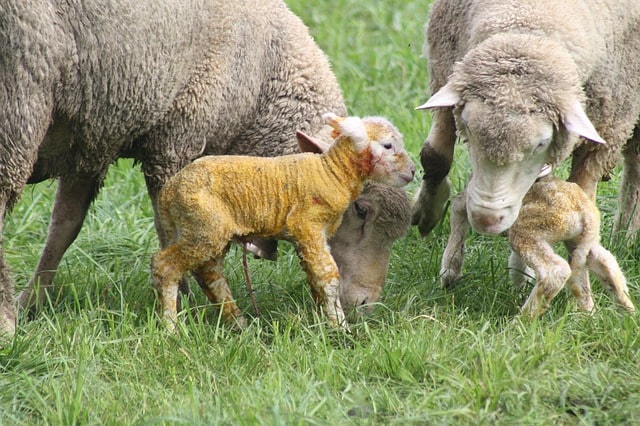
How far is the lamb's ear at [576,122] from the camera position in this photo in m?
4.40

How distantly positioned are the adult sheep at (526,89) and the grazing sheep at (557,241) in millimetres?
177

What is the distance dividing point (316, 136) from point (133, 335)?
4.25 feet

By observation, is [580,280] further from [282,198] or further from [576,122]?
[282,198]

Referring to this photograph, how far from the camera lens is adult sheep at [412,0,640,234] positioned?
14.4ft

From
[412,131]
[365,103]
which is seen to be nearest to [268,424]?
[412,131]

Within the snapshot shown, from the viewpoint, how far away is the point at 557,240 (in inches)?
188

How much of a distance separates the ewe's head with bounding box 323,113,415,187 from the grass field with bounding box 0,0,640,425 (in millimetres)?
602

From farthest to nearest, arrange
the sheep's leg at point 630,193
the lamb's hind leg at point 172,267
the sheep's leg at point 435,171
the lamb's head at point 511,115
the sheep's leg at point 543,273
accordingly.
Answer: the sheep's leg at point 630,193, the sheep's leg at point 435,171, the lamb's hind leg at point 172,267, the sheep's leg at point 543,273, the lamb's head at point 511,115

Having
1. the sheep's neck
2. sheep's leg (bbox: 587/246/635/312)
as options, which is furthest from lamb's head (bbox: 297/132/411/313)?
sheep's leg (bbox: 587/246/635/312)

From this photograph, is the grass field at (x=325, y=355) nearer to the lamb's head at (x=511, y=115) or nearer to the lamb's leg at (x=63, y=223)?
the lamb's leg at (x=63, y=223)

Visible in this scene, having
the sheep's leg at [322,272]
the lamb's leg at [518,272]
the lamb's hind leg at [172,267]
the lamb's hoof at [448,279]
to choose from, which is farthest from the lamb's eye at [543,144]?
the lamb's hind leg at [172,267]

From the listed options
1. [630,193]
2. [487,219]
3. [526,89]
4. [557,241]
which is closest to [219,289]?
[487,219]

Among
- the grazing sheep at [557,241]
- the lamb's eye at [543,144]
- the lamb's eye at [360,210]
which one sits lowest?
the lamb's eye at [360,210]

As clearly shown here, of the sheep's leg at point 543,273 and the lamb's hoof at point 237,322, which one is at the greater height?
the sheep's leg at point 543,273
